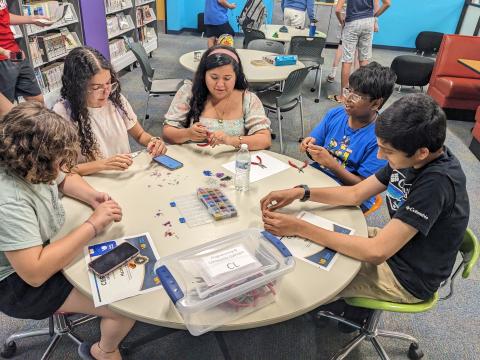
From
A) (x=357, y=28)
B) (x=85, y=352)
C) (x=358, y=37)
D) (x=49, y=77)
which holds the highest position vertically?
(x=357, y=28)

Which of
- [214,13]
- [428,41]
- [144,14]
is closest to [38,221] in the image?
[214,13]

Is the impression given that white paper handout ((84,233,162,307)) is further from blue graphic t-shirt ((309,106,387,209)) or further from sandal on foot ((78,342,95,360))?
blue graphic t-shirt ((309,106,387,209))

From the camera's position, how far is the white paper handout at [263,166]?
179cm

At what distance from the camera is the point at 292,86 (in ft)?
11.2

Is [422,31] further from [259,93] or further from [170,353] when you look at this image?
[170,353]

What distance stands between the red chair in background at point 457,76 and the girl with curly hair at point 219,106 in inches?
135

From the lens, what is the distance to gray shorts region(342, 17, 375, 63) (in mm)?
4805

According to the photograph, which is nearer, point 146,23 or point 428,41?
point 146,23

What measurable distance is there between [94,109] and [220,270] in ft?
4.27

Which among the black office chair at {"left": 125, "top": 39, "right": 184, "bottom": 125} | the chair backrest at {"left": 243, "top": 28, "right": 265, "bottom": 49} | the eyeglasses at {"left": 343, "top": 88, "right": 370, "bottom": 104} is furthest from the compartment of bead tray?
the chair backrest at {"left": 243, "top": 28, "right": 265, "bottom": 49}

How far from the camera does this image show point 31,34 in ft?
12.3

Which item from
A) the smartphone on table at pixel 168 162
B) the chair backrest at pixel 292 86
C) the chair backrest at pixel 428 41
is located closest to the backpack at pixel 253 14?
the chair backrest at pixel 292 86

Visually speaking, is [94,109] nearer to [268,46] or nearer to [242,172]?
[242,172]

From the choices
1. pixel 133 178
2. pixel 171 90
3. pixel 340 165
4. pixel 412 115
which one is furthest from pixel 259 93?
pixel 412 115
